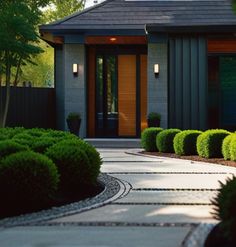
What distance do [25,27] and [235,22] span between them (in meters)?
8.55

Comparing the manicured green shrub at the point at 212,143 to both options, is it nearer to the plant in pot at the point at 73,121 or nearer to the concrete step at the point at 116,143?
the concrete step at the point at 116,143

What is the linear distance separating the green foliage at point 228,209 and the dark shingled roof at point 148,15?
16083 millimetres

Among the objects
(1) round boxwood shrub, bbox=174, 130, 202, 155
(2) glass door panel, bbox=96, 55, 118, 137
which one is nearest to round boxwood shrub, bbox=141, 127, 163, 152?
(1) round boxwood shrub, bbox=174, 130, 202, 155

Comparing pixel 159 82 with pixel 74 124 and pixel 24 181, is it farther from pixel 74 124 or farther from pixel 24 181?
pixel 24 181

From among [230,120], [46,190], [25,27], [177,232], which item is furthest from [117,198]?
[25,27]

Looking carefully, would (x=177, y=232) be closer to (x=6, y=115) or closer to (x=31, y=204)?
(x=31, y=204)

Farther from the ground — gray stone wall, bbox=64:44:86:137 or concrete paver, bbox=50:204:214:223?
gray stone wall, bbox=64:44:86:137

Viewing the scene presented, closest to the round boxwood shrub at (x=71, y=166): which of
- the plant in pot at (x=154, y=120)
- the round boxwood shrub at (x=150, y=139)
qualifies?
the round boxwood shrub at (x=150, y=139)

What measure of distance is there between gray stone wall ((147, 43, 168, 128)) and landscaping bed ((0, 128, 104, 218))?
1129cm

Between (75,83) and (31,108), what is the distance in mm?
2513

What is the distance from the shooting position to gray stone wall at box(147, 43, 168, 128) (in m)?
22.4

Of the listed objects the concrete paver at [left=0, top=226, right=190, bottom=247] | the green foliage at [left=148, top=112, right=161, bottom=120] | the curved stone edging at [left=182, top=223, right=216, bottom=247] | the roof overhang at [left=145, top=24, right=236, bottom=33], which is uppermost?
the roof overhang at [left=145, top=24, right=236, bottom=33]

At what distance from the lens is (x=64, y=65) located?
2334cm

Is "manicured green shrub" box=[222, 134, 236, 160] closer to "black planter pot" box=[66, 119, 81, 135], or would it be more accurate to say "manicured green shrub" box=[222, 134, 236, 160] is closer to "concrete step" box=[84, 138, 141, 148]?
"concrete step" box=[84, 138, 141, 148]
